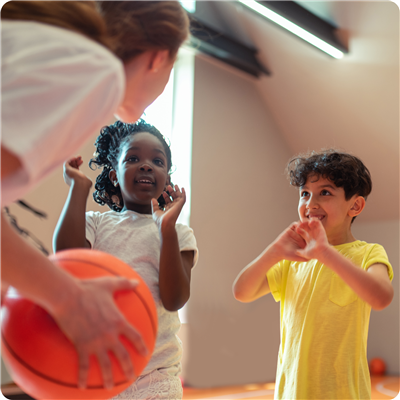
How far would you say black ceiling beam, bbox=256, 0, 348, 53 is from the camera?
3582 mm

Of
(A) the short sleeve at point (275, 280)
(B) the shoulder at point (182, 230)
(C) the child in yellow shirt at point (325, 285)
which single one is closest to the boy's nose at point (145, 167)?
(B) the shoulder at point (182, 230)

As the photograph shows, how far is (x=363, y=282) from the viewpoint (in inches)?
51.8

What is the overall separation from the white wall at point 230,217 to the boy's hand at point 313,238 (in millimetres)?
2727

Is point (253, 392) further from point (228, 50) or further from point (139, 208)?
point (228, 50)

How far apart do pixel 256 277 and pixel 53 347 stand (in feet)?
3.11

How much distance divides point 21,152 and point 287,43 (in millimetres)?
4211

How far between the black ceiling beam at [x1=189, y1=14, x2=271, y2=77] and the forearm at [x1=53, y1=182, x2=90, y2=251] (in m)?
3.22

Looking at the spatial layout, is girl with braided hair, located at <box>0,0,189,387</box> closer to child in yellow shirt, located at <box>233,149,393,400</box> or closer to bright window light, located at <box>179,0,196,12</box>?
child in yellow shirt, located at <box>233,149,393,400</box>

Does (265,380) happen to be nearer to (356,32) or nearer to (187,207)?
(187,207)

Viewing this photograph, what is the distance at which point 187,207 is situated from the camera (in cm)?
416

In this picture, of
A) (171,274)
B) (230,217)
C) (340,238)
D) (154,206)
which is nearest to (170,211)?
(154,206)

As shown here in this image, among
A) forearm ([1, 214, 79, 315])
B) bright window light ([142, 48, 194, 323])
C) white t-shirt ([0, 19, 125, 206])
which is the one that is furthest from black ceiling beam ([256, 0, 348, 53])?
forearm ([1, 214, 79, 315])

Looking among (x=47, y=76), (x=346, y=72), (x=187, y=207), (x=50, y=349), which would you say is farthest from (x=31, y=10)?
(x=346, y=72)

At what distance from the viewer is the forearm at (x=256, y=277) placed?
4.97 feet
